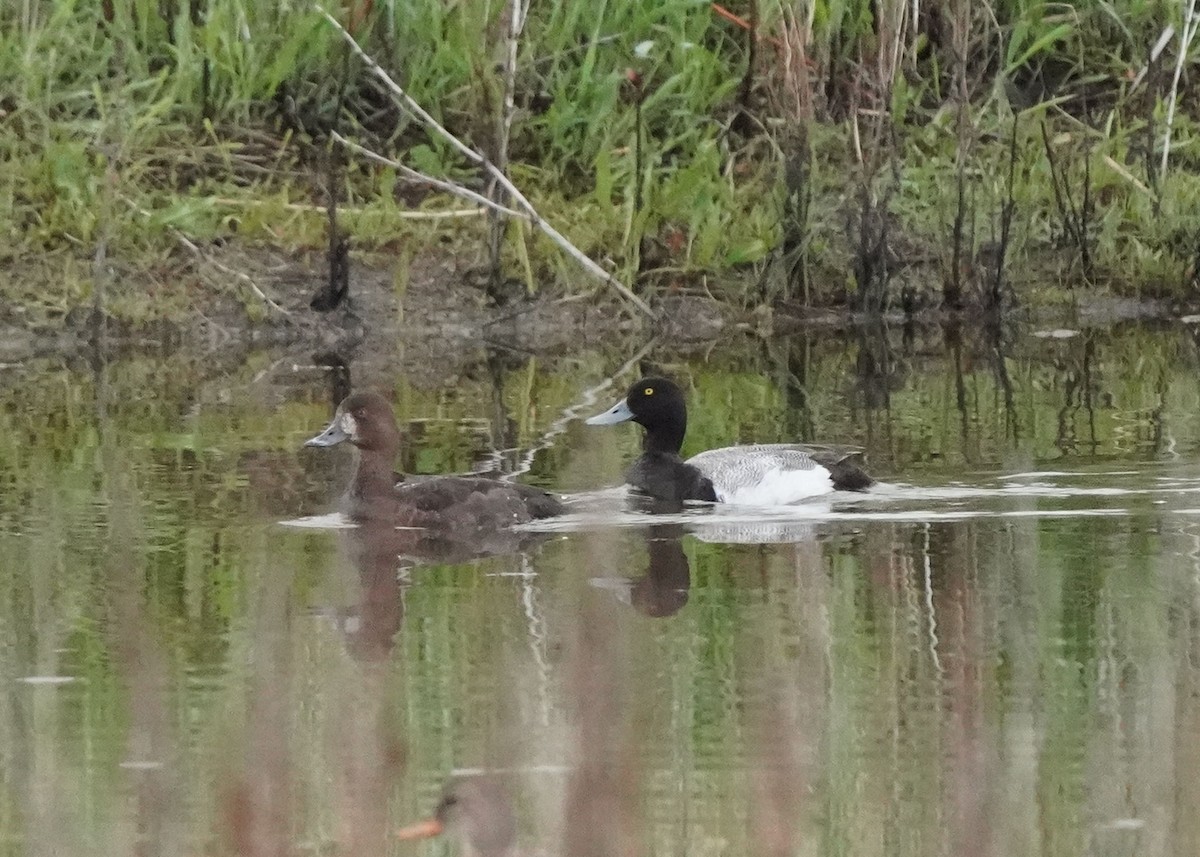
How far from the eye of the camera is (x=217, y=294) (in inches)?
561

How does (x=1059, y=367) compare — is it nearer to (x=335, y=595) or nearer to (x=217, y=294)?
(x=217, y=294)

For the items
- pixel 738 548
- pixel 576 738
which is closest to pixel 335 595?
pixel 738 548

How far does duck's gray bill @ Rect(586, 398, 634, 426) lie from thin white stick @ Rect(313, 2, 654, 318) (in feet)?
9.87

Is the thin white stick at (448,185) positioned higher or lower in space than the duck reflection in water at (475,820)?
higher

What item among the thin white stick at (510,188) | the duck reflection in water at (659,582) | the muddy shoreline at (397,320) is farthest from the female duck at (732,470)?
the muddy shoreline at (397,320)

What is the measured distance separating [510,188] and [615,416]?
322 centimetres

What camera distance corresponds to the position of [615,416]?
1023 cm

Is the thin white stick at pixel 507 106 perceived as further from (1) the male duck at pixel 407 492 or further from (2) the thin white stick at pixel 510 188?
(1) the male duck at pixel 407 492

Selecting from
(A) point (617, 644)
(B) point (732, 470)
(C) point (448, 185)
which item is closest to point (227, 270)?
(C) point (448, 185)

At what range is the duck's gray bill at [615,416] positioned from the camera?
1011 cm

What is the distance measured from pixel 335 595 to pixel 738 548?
4.84 feet

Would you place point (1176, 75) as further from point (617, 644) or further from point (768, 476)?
point (617, 644)

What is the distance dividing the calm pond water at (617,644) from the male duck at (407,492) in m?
0.17

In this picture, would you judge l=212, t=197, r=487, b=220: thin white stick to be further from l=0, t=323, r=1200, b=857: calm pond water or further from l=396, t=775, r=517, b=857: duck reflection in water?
l=396, t=775, r=517, b=857: duck reflection in water
